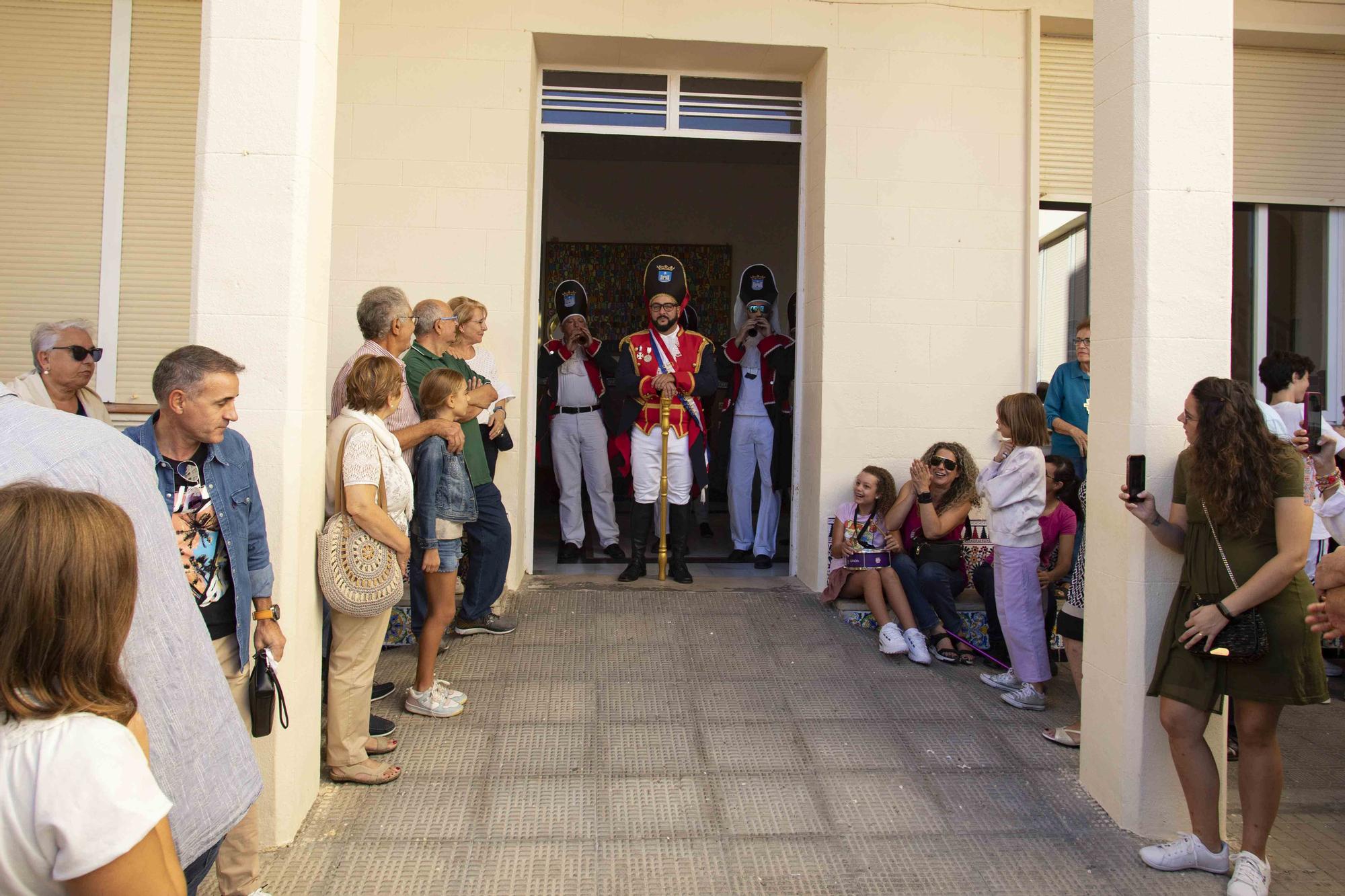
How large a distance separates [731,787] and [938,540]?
213cm

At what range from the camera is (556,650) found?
16.1 ft

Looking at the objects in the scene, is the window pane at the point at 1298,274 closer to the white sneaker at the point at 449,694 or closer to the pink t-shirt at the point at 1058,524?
the pink t-shirt at the point at 1058,524

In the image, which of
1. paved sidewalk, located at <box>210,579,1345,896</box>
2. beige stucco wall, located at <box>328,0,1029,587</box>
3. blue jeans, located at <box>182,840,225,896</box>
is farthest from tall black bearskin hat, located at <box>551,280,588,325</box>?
blue jeans, located at <box>182,840,225,896</box>

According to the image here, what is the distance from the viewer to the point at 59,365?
390cm

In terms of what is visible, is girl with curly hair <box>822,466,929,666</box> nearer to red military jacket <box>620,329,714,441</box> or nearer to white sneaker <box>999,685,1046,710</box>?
white sneaker <box>999,685,1046,710</box>

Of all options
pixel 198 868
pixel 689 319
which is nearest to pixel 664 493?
pixel 689 319

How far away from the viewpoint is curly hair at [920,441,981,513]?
524 cm

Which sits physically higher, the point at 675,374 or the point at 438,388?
the point at 675,374

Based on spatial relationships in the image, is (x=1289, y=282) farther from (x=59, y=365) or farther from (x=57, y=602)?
(x=57, y=602)

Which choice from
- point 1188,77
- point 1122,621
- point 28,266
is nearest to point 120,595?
point 1122,621

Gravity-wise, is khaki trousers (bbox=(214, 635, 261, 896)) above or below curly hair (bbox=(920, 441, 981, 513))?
below

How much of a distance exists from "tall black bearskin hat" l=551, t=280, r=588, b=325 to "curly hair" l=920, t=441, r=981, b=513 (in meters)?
2.79

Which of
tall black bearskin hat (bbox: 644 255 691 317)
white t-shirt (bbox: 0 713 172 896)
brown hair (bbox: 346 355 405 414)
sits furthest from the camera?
tall black bearskin hat (bbox: 644 255 691 317)

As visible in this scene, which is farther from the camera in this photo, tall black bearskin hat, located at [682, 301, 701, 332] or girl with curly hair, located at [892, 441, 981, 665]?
tall black bearskin hat, located at [682, 301, 701, 332]
